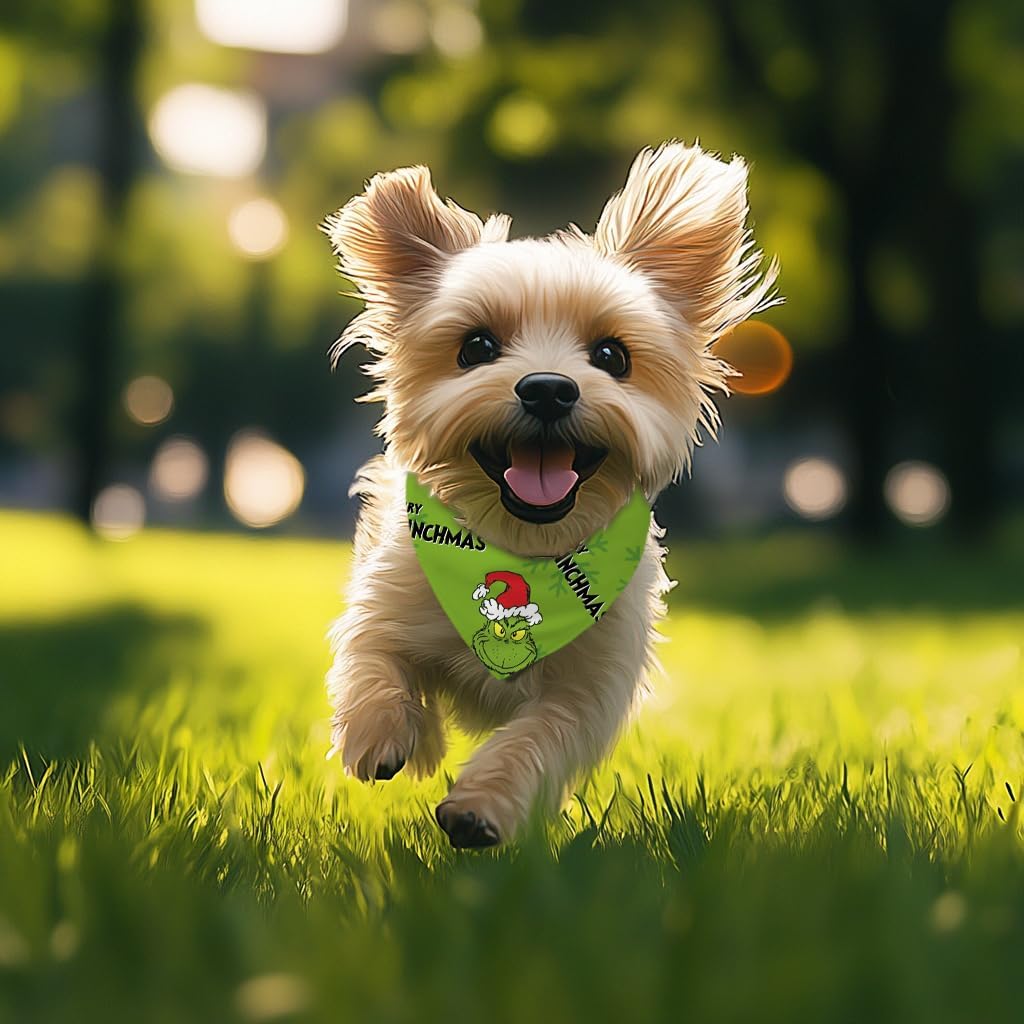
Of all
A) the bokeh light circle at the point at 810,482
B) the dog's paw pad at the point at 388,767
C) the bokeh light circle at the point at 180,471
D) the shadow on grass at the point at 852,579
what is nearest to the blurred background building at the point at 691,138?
the shadow on grass at the point at 852,579

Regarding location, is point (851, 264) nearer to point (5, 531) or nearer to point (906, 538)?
point (906, 538)

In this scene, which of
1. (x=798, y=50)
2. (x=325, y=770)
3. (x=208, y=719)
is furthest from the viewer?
(x=798, y=50)

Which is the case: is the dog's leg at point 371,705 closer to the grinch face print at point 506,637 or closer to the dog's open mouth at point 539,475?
the grinch face print at point 506,637

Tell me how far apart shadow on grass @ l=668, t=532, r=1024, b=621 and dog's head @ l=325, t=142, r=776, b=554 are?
8.44 meters

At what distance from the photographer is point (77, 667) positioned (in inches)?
305

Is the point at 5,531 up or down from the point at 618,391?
down

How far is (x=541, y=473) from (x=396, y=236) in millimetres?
923

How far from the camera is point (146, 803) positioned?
360cm

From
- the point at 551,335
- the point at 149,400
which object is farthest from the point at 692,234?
the point at 149,400

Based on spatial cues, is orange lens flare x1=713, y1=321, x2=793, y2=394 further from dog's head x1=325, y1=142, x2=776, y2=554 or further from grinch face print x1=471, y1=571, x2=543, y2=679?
grinch face print x1=471, y1=571, x2=543, y2=679

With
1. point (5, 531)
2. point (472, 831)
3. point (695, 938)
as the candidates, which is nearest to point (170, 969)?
point (695, 938)

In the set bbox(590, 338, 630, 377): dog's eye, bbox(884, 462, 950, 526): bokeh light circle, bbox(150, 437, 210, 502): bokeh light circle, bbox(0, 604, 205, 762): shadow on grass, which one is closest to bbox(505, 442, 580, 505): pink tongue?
bbox(590, 338, 630, 377): dog's eye

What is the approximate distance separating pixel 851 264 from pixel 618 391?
1661cm

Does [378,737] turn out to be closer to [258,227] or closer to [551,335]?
[551,335]
